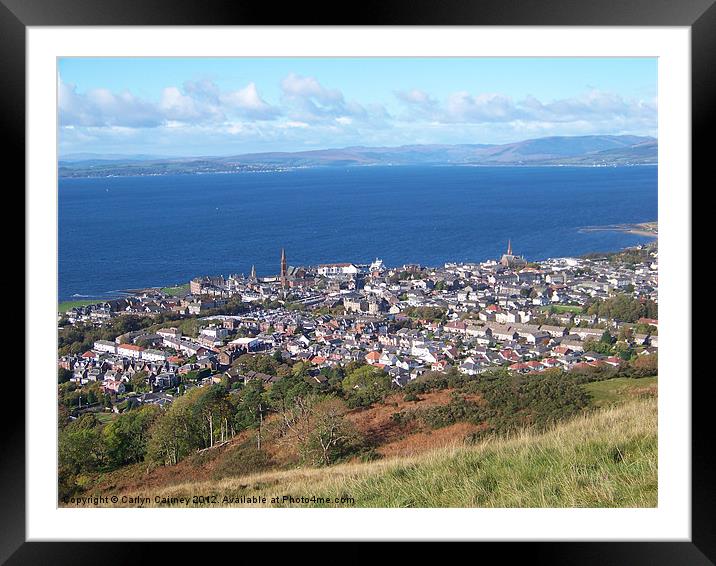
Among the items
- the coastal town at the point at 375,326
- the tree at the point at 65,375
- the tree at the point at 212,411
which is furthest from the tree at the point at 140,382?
the tree at the point at 65,375

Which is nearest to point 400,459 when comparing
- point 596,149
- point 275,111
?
point 275,111

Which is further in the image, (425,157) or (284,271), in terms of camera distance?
(425,157)

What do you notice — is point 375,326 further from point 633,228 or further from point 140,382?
point 633,228

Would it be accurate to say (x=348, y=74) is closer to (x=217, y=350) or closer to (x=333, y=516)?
(x=217, y=350)

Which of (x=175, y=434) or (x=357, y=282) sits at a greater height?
(x=357, y=282)

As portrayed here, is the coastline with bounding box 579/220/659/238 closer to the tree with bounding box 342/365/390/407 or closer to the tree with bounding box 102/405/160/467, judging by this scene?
the tree with bounding box 342/365/390/407
